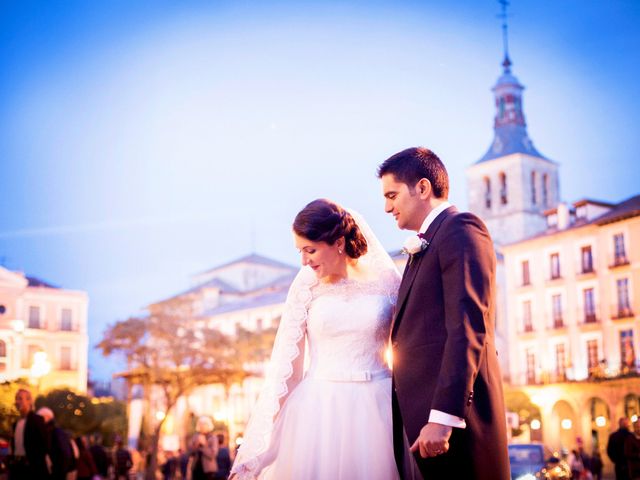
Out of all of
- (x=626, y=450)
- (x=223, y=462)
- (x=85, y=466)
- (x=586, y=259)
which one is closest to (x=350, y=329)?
(x=626, y=450)

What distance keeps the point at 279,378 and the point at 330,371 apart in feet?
0.99

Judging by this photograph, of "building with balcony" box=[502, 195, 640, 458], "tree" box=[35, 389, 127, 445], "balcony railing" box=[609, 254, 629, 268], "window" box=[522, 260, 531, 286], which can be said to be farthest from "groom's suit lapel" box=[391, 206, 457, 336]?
"window" box=[522, 260, 531, 286]

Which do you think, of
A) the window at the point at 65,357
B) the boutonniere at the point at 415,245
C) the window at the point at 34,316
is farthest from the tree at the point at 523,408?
the boutonniere at the point at 415,245

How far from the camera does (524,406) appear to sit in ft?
155

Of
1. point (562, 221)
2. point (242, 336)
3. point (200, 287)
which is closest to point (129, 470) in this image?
point (242, 336)

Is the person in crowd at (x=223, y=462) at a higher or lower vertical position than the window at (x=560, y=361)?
lower

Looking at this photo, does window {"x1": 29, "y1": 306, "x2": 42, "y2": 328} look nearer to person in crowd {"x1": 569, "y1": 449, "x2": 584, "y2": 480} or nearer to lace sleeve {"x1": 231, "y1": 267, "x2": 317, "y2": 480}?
person in crowd {"x1": 569, "y1": 449, "x2": 584, "y2": 480}

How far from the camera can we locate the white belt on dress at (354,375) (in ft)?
16.0

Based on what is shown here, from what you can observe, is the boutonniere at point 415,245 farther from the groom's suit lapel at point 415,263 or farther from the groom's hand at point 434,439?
the groom's hand at point 434,439

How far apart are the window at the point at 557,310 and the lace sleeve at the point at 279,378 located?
4437cm

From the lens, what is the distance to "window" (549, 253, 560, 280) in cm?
4853

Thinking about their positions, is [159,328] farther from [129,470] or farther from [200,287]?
[200,287]

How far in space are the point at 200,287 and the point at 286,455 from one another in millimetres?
76223

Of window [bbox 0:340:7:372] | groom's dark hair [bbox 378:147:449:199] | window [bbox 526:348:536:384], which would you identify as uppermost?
window [bbox 526:348:536:384]
